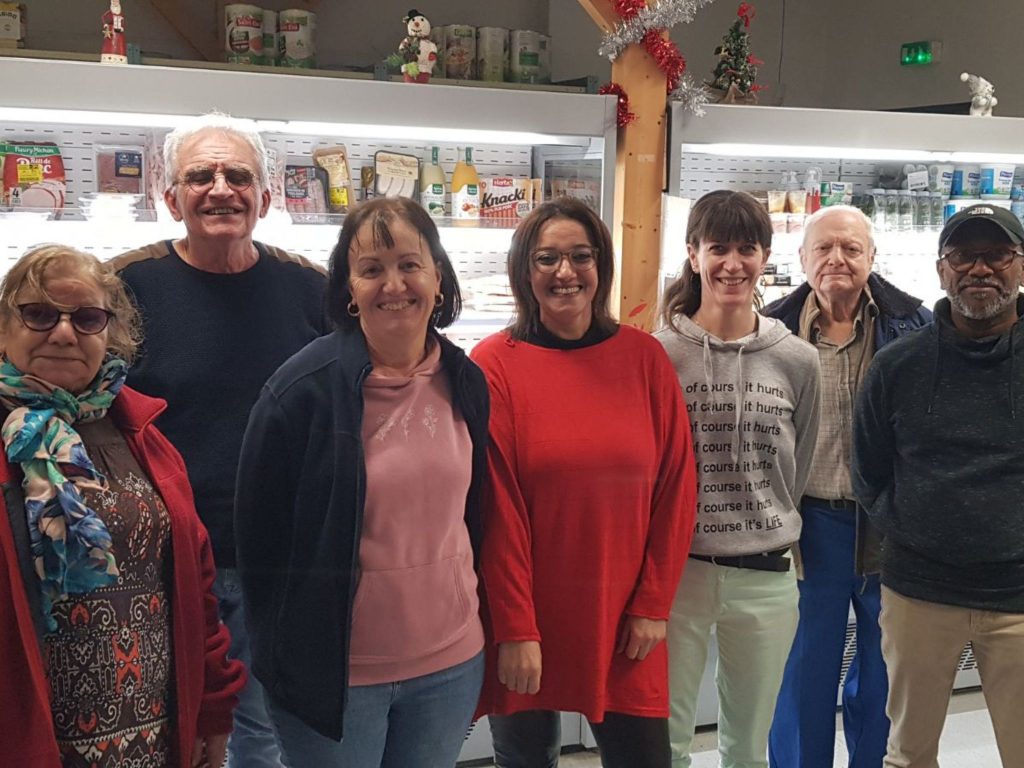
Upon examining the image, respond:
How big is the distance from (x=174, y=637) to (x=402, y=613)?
39 cm

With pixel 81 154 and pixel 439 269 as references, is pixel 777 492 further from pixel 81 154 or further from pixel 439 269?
pixel 81 154

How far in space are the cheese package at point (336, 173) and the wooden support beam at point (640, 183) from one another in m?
0.89

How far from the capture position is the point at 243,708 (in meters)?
2.17

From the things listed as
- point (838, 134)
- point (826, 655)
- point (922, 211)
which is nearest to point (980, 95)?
point (922, 211)

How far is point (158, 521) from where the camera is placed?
1583mm

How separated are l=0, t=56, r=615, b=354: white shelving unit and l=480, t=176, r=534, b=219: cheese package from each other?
99mm

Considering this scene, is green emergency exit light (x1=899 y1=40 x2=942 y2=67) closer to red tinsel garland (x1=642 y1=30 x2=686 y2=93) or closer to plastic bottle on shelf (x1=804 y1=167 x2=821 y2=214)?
plastic bottle on shelf (x1=804 y1=167 x2=821 y2=214)

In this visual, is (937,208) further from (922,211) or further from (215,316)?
→ (215,316)

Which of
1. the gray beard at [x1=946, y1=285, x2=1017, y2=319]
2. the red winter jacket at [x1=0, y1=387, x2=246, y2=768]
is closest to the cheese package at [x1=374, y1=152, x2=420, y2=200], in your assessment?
the red winter jacket at [x1=0, y1=387, x2=246, y2=768]

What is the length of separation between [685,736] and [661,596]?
0.45m

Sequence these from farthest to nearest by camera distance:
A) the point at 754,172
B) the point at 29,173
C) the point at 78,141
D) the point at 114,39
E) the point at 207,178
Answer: the point at 754,172 < the point at 78,141 < the point at 29,173 < the point at 114,39 < the point at 207,178

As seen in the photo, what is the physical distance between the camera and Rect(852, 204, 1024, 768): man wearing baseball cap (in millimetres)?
2154

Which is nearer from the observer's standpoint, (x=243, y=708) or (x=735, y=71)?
(x=243, y=708)

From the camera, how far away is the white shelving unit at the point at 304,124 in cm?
249
